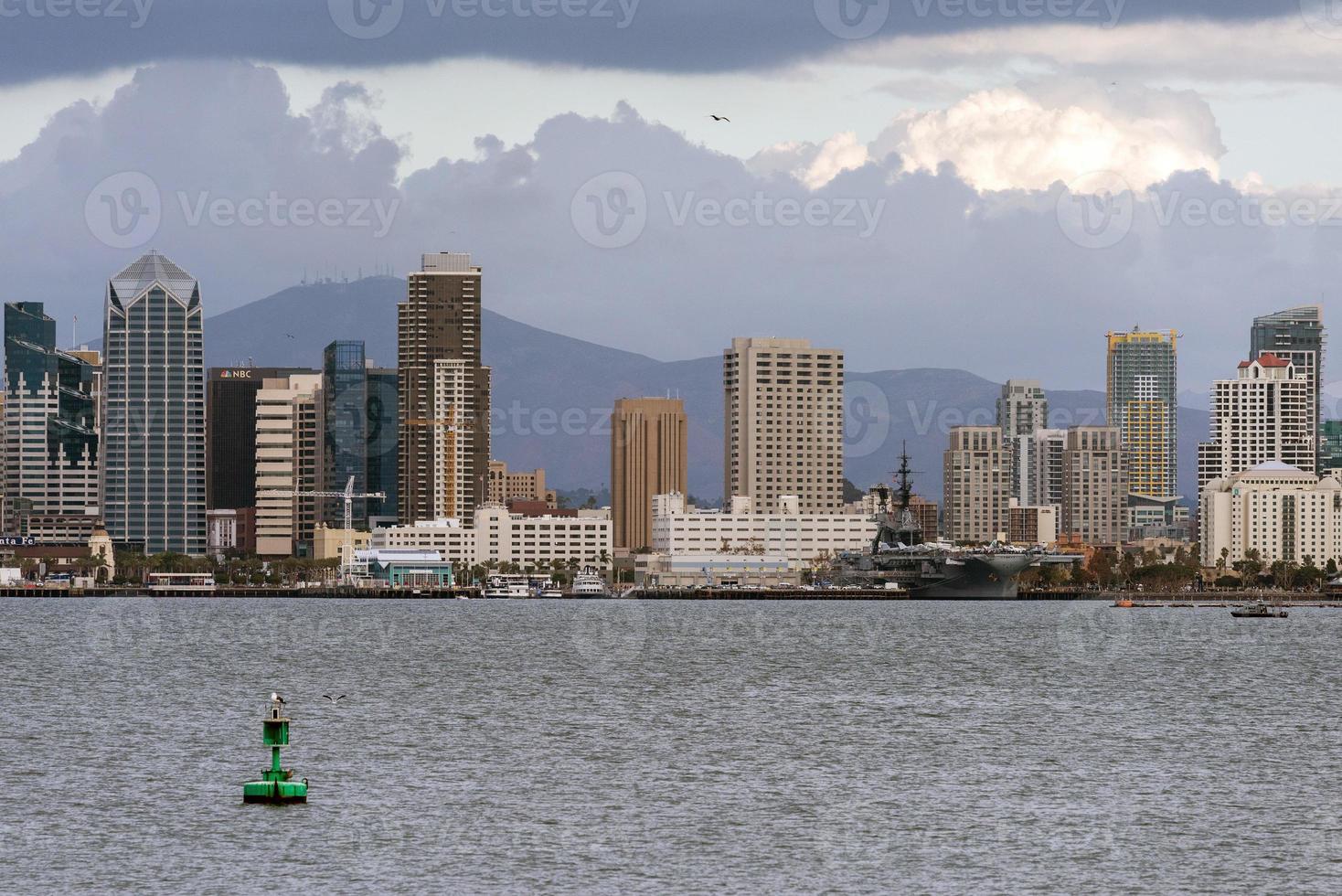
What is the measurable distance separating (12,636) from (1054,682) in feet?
291

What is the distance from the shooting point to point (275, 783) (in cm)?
5584

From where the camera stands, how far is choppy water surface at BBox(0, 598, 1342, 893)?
48.0 metres

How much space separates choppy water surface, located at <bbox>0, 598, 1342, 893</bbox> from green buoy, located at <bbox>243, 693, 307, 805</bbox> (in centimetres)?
58

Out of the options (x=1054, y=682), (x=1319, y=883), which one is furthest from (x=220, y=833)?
(x=1054, y=682)

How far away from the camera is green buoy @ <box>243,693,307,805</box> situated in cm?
5525

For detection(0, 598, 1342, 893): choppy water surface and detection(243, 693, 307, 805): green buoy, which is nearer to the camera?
detection(0, 598, 1342, 893): choppy water surface

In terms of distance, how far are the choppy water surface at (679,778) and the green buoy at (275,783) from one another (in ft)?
1.90

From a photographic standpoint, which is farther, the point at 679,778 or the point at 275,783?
the point at 679,778

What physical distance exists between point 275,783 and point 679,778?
491 inches

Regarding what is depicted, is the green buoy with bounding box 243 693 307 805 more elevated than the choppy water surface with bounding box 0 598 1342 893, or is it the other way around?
the green buoy with bounding box 243 693 307 805

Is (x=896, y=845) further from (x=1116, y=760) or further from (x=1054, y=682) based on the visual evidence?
(x=1054, y=682)

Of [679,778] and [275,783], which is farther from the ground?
[275,783]

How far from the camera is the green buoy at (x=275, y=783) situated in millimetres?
55250

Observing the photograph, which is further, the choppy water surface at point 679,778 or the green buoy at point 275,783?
the green buoy at point 275,783
